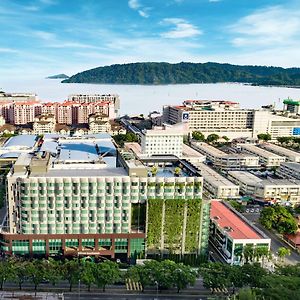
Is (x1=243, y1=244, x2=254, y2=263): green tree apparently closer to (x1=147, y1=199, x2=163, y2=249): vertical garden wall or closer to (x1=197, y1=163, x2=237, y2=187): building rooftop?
(x1=147, y1=199, x2=163, y2=249): vertical garden wall

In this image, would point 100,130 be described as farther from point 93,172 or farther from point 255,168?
point 93,172

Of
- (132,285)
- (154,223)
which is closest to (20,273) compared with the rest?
(132,285)

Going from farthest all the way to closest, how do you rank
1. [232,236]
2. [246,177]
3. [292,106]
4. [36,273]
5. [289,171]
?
[292,106] < [289,171] < [246,177] < [232,236] < [36,273]

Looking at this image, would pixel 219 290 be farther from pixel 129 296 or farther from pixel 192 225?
pixel 129 296

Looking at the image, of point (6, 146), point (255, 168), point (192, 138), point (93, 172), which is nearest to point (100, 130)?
point (192, 138)

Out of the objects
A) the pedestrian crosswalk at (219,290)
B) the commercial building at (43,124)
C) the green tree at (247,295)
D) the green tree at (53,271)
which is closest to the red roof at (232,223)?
the pedestrian crosswalk at (219,290)
